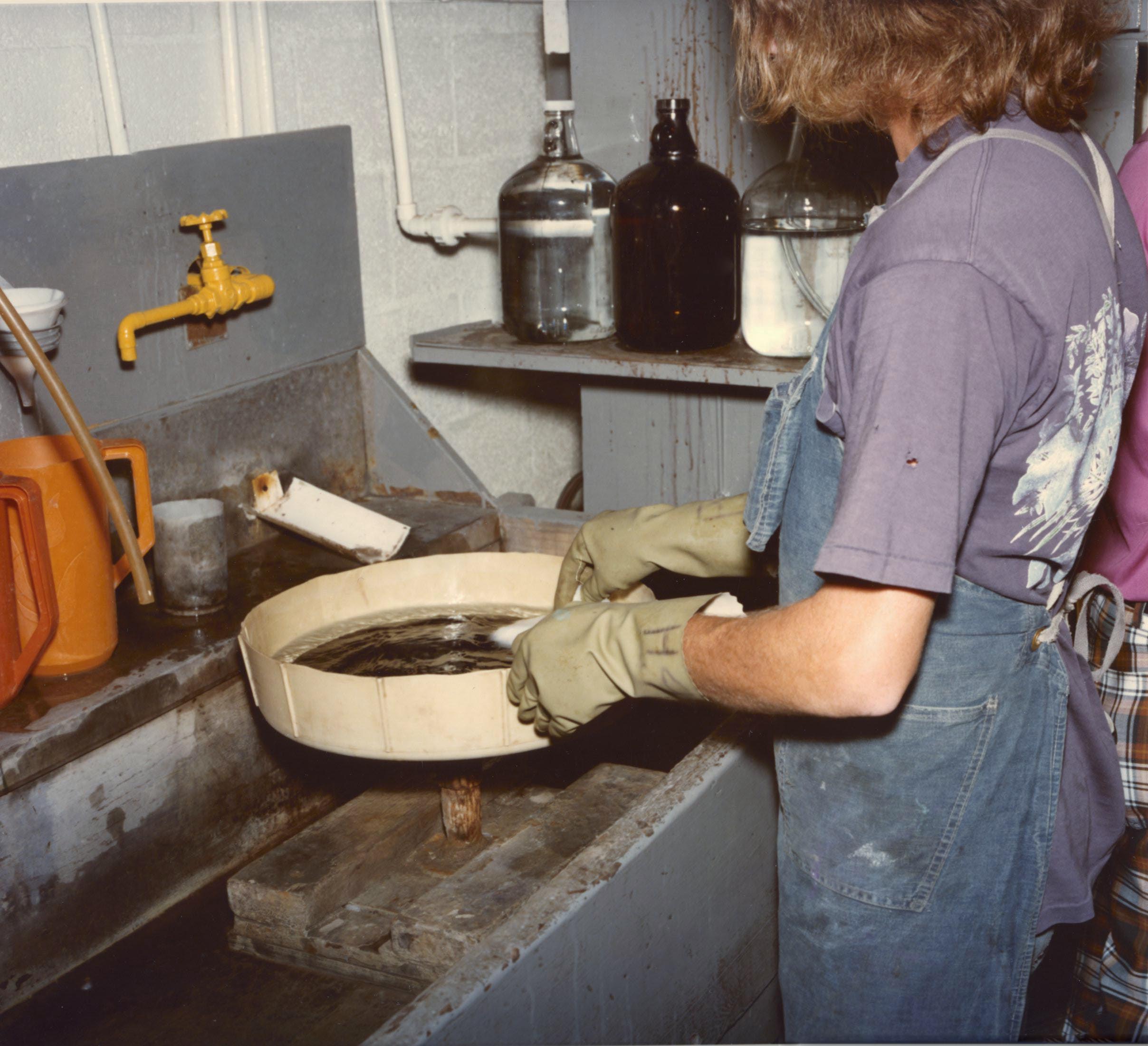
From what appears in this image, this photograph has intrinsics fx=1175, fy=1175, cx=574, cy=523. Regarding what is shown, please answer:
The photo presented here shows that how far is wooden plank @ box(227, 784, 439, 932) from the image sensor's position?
1334 millimetres

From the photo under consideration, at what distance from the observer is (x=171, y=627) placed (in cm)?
151

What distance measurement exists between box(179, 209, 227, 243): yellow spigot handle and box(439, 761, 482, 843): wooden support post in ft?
2.75

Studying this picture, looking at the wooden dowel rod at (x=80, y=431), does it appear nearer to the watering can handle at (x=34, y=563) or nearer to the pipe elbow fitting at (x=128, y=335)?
the watering can handle at (x=34, y=563)

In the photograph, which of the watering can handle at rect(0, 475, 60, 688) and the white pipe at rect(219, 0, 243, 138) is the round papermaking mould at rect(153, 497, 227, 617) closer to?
the watering can handle at rect(0, 475, 60, 688)

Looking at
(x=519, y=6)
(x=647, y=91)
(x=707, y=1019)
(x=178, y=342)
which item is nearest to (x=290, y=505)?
(x=178, y=342)

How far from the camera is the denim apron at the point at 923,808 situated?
102 cm

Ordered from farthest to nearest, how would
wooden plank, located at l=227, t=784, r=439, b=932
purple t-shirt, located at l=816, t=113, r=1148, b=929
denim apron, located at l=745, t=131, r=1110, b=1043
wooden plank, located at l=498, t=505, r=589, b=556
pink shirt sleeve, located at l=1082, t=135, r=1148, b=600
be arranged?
1. wooden plank, located at l=498, t=505, r=589, b=556
2. wooden plank, located at l=227, t=784, r=439, b=932
3. pink shirt sleeve, located at l=1082, t=135, r=1148, b=600
4. denim apron, located at l=745, t=131, r=1110, b=1043
5. purple t-shirt, located at l=816, t=113, r=1148, b=929

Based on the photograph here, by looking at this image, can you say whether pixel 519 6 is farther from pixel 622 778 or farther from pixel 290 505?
pixel 622 778

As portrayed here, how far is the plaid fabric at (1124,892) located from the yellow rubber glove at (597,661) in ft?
1.66

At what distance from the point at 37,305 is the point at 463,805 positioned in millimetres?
775

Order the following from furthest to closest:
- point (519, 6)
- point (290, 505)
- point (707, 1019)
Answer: point (519, 6) < point (290, 505) < point (707, 1019)

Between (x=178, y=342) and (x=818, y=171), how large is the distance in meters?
0.96

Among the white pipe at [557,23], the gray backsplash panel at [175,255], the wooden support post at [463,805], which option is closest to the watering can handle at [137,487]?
the gray backsplash panel at [175,255]

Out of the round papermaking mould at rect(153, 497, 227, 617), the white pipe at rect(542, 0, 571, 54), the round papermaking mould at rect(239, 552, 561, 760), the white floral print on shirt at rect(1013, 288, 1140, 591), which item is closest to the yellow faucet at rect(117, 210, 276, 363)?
the round papermaking mould at rect(153, 497, 227, 617)
